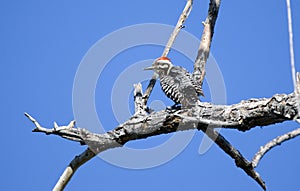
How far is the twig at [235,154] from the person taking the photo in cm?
476

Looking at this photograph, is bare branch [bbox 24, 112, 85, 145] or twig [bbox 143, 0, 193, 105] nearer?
bare branch [bbox 24, 112, 85, 145]

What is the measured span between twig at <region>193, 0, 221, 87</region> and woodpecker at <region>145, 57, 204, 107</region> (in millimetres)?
123

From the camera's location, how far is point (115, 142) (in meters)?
4.98

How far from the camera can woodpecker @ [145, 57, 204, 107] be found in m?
5.33

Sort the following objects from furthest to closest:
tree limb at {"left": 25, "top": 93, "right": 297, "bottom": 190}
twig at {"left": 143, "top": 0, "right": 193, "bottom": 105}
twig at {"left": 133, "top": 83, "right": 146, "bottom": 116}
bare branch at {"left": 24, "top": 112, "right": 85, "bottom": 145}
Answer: twig at {"left": 143, "top": 0, "right": 193, "bottom": 105} → twig at {"left": 133, "top": 83, "right": 146, "bottom": 116} → bare branch at {"left": 24, "top": 112, "right": 85, "bottom": 145} → tree limb at {"left": 25, "top": 93, "right": 297, "bottom": 190}

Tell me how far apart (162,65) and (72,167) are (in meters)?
2.05

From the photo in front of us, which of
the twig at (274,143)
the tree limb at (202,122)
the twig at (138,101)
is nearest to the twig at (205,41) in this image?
the twig at (138,101)

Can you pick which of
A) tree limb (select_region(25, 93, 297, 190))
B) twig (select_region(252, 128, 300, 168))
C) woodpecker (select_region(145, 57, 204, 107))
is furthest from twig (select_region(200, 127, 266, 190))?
twig (select_region(252, 128, 300, 168))

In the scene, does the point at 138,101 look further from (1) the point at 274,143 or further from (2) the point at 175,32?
(1) the point at 274,143

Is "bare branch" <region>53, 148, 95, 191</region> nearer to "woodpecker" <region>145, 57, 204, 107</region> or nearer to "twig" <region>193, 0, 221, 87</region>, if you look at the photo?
"woodpecker" <region>145, 57, 204, 107</region>

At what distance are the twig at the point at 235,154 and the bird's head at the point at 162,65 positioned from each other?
161cm

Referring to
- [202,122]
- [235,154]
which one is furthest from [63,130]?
[235,154]

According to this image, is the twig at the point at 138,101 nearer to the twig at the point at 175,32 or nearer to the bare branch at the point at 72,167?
the twig at the point at 175,32

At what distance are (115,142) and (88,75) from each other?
106 centimetres
